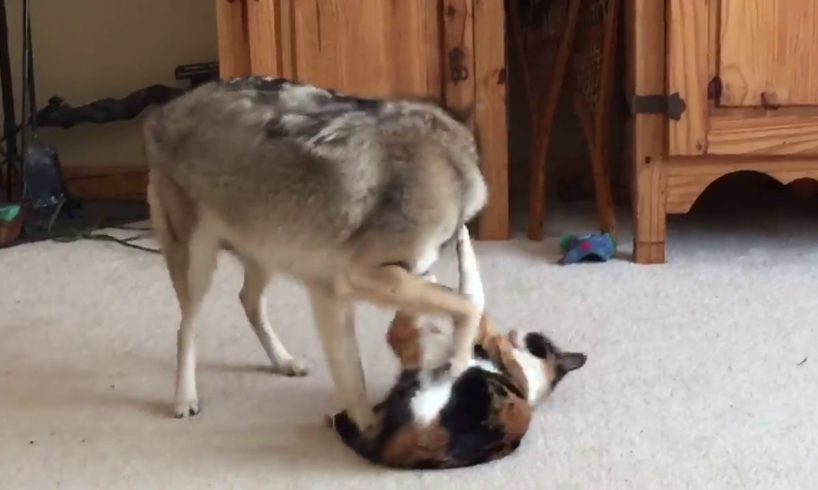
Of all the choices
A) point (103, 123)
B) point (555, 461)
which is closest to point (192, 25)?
point (103, 123)

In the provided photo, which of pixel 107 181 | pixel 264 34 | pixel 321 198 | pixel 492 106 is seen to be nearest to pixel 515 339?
pixel 321 198

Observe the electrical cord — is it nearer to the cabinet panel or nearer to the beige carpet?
the beige carpet

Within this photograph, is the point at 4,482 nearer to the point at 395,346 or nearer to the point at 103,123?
the point at 395,346

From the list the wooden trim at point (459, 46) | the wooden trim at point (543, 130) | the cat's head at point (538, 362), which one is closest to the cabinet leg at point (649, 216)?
the wooden trim at point (543, 130)

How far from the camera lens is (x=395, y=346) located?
5.22ft

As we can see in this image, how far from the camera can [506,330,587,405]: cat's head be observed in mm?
1558

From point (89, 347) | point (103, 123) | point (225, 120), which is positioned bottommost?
point (89, 347)

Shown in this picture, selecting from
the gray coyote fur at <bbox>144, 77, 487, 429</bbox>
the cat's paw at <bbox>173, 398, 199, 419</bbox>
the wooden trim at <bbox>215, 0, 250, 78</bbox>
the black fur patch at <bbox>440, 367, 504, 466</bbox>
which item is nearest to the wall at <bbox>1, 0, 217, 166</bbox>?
the wooden trim at <bbox>215, 0, 250, 78</bbox>

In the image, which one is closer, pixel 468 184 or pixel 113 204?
pixel 468 184

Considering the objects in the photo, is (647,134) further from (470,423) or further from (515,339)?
(470,423)

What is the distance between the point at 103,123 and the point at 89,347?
130 centimetres

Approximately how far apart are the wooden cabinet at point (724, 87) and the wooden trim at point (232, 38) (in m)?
0.83

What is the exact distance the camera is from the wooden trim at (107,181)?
124 inches

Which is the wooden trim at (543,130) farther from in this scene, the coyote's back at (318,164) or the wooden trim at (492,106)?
the coyote's back at (318,164)
